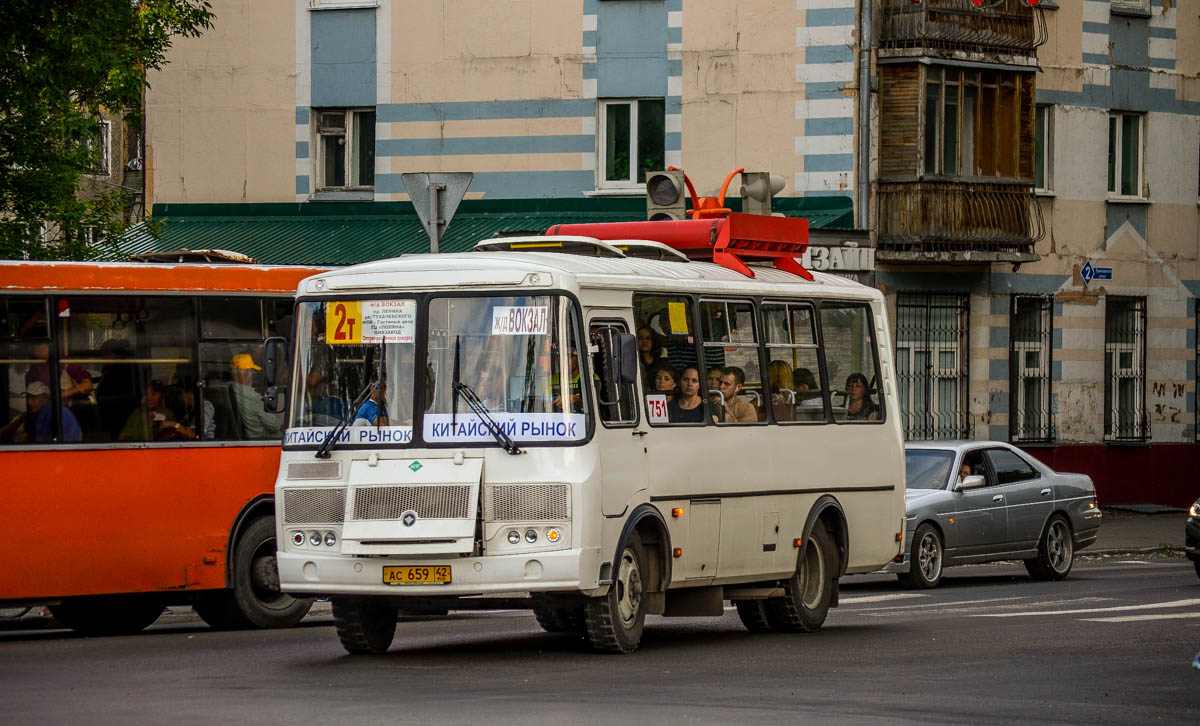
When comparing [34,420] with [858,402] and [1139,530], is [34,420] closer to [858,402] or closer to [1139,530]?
[858,402]

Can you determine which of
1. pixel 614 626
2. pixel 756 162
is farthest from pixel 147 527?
pixel 756 162

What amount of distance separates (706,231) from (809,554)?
264 cm

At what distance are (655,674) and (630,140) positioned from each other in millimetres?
20944

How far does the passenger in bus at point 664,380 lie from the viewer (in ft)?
46.5

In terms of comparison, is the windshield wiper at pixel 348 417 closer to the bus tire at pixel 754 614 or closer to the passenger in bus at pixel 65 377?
the passenger in bus at pixel 65 377

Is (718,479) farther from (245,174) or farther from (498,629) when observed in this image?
(245,174)

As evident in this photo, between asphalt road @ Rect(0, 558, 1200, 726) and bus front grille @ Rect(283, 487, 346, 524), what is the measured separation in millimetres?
919

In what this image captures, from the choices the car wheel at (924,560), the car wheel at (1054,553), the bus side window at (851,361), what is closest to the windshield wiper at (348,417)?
the bus side window at (851,361)

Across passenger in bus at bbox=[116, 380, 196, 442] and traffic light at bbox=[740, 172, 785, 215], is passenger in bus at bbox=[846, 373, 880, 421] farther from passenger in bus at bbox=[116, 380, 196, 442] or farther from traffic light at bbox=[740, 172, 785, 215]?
traffic light at bbox=[740, 172, 785, 215]

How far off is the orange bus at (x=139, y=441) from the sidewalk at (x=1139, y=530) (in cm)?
1454

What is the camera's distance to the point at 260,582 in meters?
16.7

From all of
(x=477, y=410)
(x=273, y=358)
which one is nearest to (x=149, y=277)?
(x=273, y=358)

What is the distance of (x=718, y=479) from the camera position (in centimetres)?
1463

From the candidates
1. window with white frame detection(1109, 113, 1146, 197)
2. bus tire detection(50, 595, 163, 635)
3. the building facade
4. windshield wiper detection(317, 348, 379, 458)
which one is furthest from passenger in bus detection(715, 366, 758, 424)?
window with white frame detection(1109, 113, 1146, 197)
